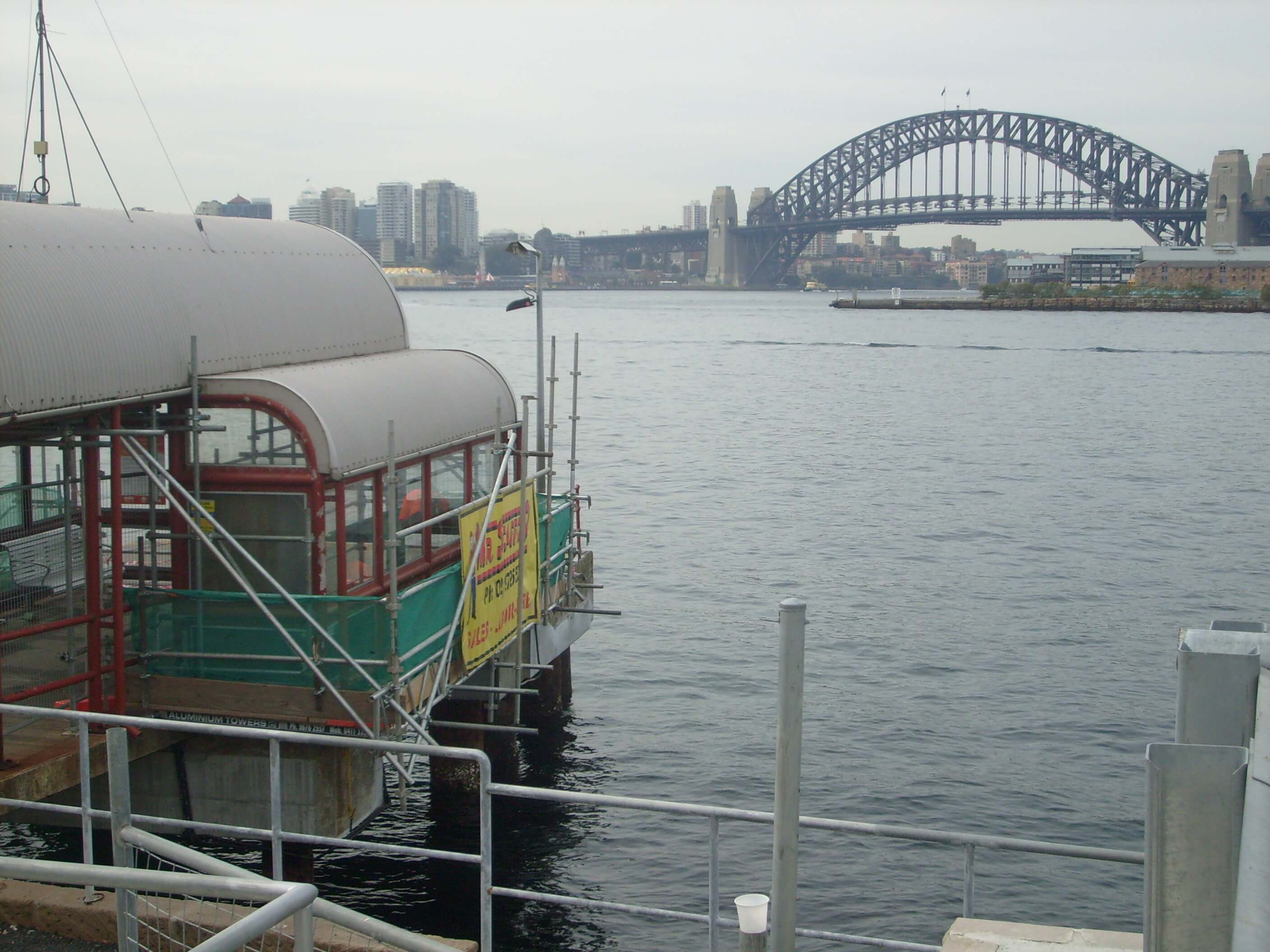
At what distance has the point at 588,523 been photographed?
45344 millimetres

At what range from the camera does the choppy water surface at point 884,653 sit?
56.8 feet

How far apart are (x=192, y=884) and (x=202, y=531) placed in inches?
356

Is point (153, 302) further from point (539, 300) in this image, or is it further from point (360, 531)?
point (539, 300)

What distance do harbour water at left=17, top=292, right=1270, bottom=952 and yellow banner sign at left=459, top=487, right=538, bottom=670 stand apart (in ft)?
9.29

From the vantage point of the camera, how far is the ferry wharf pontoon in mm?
12141

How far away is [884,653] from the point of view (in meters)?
28.7

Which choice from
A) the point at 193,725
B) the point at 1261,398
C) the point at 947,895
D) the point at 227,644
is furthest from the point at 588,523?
the point at 1261,398

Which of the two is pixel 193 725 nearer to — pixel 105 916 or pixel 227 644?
pixel 105 916

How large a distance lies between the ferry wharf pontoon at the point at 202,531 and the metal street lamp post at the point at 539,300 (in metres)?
4.35

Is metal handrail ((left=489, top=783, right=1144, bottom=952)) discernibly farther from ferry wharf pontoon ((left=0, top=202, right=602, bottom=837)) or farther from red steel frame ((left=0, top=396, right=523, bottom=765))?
red steel frame ((left=0, top=396, right=523, bottom=765))

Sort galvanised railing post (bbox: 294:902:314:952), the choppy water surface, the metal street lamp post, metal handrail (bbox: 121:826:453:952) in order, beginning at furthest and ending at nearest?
the metal street lamp post
the choppy water surface
metal handrail (bbox: 121:826:453:952)
galvanised railing post (bbox: 294:902:314:952)

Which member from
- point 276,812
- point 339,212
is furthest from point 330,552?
point 339,212

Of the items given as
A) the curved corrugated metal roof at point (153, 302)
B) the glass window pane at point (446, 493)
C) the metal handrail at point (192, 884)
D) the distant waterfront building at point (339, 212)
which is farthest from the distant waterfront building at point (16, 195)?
the distant waterfront building at point (339, 212)

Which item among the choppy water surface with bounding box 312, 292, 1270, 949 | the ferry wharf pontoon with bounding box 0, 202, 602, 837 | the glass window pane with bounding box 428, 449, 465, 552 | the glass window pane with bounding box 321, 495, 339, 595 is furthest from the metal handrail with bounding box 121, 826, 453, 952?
the glass window pane with bounding box 428, 449, 465, 552
